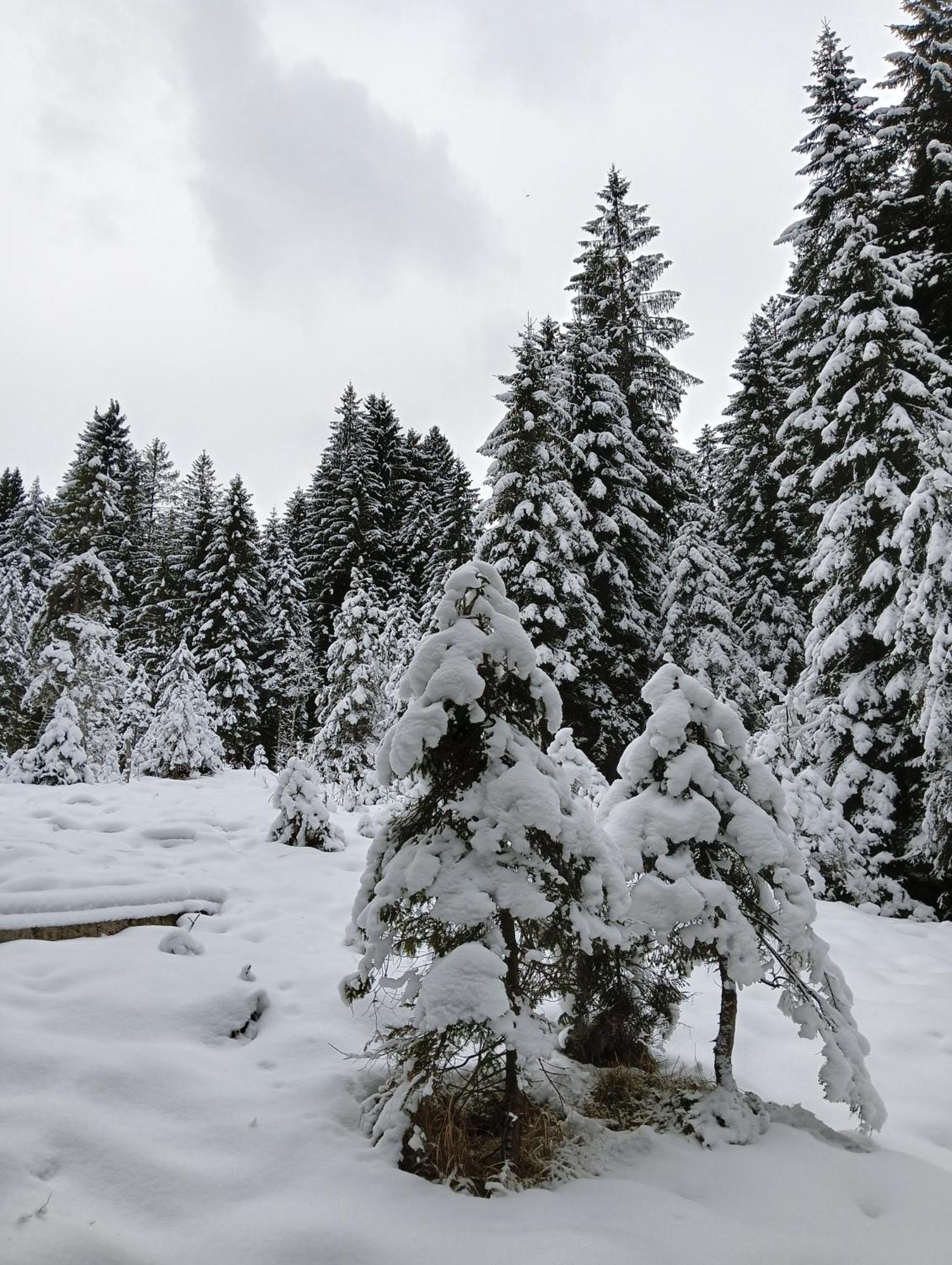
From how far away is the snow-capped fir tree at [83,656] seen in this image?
16375mm

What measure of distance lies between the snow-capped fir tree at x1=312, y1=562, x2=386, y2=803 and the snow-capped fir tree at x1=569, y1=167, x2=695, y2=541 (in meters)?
9.27

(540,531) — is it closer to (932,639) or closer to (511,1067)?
(932,639)

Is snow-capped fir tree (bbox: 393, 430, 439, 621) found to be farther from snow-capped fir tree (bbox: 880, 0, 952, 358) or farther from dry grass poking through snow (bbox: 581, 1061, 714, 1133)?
dry grass poking through snow (bbox: 581, 1061, 714, 1133)

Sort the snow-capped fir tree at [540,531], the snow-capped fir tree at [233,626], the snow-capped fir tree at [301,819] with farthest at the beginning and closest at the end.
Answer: the snow-capped fir tree at [233,626] < the snow-capped fir tree at [540,531] < the snow-capped fir tree at [301,819]

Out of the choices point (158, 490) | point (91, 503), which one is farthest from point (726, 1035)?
point (158, 490)

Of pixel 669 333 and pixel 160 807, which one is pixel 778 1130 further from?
pixel 669 333

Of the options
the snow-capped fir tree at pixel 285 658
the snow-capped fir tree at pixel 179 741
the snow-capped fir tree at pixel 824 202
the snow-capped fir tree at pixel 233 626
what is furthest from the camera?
the snow-capped fir tree at pixel 285 658

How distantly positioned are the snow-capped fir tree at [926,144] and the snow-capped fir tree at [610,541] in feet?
23.3

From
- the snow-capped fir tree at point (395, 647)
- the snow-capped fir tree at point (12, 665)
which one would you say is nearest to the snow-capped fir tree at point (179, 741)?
the snow-capped fir tree at point (395, 647)

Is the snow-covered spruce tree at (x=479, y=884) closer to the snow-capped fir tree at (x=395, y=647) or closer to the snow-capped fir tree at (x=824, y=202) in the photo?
the snow-capped fir tree at (x=824, y=202)

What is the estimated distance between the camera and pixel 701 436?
3186 centimetres

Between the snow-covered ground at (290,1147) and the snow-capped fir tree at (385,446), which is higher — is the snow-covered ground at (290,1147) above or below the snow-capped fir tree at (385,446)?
below

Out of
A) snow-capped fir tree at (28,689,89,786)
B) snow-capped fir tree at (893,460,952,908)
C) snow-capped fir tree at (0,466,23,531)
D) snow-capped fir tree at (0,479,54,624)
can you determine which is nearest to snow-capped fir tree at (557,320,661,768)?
snow-capped fir tree at (893,460,952,908)

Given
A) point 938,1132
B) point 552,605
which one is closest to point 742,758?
point 938,1132
